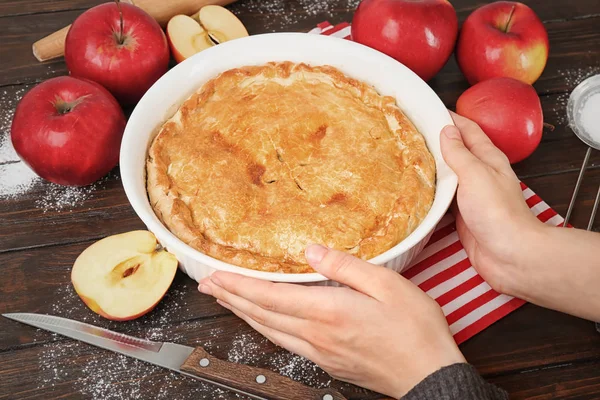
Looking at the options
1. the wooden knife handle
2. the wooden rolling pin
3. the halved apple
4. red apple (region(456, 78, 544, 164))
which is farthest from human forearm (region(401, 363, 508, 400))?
the wooden rolling pin

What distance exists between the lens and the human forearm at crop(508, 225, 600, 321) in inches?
54.6

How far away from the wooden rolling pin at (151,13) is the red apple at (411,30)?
592mm

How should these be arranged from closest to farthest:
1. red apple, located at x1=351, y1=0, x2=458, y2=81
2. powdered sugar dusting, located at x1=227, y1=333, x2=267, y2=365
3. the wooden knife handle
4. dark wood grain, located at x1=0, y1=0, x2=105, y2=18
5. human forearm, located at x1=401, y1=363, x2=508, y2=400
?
human forearm, located at x1=401, y1=363, x2=508, y2=400 → the wooden knife handle → powdered sugar dusting, located at x1=227, y1=333, x2=267, y2=365 → red apple, located at x1=351, y1=0, x2=458, y2=81 → dark wood grain, located at x1=0, y1=0, x2=105, y2=18

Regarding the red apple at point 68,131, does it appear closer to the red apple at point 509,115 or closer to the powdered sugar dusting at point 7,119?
the powdered sugar dusting at point 7,119

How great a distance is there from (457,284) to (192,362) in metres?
0.67

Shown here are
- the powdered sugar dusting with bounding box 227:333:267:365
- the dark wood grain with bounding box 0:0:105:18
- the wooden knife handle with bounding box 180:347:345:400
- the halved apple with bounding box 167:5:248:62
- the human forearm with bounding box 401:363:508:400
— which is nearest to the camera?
the human forearm with bounding box 401:363:508:400

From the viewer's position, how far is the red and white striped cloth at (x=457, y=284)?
1.49m

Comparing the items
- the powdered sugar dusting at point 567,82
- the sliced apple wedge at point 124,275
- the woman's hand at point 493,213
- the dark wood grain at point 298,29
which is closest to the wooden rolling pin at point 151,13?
the dark wood grain at point 298,29

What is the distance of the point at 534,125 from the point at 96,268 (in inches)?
47.1

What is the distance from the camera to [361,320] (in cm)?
123

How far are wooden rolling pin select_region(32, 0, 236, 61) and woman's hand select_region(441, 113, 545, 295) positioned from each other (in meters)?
1.04

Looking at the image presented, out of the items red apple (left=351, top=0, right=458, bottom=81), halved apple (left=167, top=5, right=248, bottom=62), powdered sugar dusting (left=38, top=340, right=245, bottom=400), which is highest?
red apple (left=351, top=0, right=458, bottom=81)

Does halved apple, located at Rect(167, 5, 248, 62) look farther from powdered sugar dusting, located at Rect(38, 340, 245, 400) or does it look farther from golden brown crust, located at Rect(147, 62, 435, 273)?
powdered sugar dusting, located at Rect(38, 340, 245, 400)

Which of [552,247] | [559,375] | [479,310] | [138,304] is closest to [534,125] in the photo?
[552,247]
